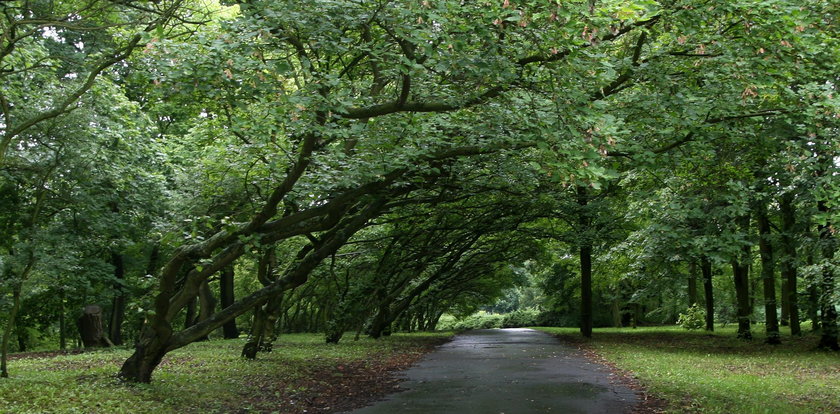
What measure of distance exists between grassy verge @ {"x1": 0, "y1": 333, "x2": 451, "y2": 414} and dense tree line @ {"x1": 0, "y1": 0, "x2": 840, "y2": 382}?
2.86ft

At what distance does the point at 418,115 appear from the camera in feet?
31.6

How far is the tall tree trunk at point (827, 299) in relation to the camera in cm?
1489

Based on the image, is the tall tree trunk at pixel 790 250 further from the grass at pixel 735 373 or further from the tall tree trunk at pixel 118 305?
Result: the tall tree trunk at pixel 118 305

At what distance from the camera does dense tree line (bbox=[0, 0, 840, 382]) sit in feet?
23.4

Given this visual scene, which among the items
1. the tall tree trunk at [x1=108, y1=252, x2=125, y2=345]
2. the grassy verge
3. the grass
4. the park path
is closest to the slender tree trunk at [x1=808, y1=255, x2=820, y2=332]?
the grass

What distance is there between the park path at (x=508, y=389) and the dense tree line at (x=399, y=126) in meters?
3.03

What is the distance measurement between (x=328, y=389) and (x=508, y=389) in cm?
342

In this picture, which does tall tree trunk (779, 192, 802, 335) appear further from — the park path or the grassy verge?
the grassy verge

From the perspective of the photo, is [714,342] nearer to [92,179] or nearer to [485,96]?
[485,96]

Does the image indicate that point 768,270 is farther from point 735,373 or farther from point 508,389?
point 508,389

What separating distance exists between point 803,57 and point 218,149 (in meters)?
11.0

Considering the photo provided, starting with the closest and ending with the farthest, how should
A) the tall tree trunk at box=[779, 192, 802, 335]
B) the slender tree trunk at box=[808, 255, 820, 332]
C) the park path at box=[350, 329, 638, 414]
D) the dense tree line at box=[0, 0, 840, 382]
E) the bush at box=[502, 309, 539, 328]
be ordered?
1. the dense tree line at box=[0, 0, 840, 382]
2. the park path at box=[350, 329, 638, 414]
3. the tall tree trunk at box=[779, 192, 802, 335]
4. the slender tree trunk at box=[808, 255, 820, 332]
5. the bush at box=[502, 309, 539, 328]

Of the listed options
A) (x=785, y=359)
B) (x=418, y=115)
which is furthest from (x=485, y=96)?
(x=785, y=359)

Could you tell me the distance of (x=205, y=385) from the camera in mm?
11273
